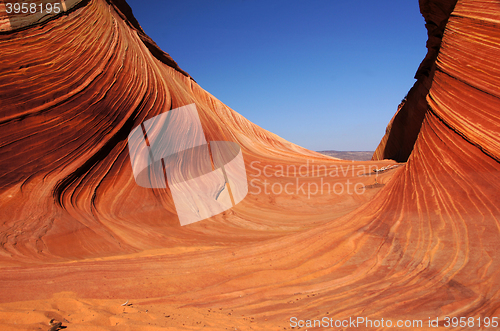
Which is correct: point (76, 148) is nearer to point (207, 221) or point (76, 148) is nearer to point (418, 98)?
point (207, 221)

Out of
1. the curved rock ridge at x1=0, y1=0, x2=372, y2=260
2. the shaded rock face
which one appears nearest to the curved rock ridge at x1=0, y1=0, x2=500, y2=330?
the curved rock ridge at x1=0, y1=0, x2=372, y2=260

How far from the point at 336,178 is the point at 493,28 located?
4.87 metres

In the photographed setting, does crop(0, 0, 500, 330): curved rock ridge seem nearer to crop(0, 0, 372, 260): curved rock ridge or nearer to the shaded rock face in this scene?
crop(0, 0, 372, 260): curved rock ridge

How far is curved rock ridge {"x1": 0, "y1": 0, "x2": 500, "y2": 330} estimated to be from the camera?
91.3 inches

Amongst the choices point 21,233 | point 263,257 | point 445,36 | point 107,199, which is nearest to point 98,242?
point 21,233

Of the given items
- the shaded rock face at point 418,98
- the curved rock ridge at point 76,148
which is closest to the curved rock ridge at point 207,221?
the curved rock ridge at point 76,148

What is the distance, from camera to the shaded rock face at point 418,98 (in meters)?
7.72

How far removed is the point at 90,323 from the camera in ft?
6.08

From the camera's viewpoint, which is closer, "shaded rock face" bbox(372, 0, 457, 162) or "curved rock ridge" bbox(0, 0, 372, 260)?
"curved rock ridge" bbox(0, 0, 372, 260)

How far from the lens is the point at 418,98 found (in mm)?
11492

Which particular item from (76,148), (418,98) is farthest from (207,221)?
(418,98)

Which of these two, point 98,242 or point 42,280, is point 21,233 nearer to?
point 98,242

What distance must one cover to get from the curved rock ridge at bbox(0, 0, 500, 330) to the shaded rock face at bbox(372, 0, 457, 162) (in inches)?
29.6

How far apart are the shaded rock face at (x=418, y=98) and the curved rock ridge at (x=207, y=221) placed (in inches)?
29.6
